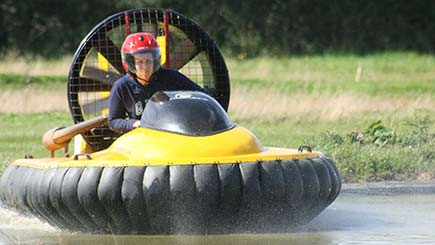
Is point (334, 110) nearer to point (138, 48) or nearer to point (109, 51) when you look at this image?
point (109, 51)

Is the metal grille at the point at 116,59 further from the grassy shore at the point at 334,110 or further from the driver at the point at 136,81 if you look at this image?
the grassy shore at the point at 334,110

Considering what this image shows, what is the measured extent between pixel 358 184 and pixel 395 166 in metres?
0.51

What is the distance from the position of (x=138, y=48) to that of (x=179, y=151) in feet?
3.78

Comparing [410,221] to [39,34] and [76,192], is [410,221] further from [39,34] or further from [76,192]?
[39,34]

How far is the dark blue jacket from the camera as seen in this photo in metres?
8.63

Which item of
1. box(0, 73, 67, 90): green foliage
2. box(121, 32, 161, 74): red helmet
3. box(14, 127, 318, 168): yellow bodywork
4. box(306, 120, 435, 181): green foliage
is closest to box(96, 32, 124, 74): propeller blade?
box(121, 32, 161, 74): red helmet

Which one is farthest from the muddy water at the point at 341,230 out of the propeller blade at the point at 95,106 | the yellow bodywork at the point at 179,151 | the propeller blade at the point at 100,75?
the propeller blade at the point at 100,75

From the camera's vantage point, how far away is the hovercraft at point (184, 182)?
7.45 m

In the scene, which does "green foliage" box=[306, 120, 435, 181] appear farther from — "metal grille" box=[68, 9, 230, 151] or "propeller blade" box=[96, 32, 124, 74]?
"propeller blade" box=[96, 32, 124, 74]

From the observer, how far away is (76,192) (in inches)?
301

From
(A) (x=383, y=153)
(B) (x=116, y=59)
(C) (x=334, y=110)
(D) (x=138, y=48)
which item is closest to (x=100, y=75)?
(B) (x=116, y=59)

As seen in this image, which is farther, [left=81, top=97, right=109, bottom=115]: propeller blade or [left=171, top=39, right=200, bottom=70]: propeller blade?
[left=171, top=39, right=200, bottom=70]: propeller blade

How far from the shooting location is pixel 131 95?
8.67 metres

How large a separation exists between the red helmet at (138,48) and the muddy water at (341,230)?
47.0 inches
